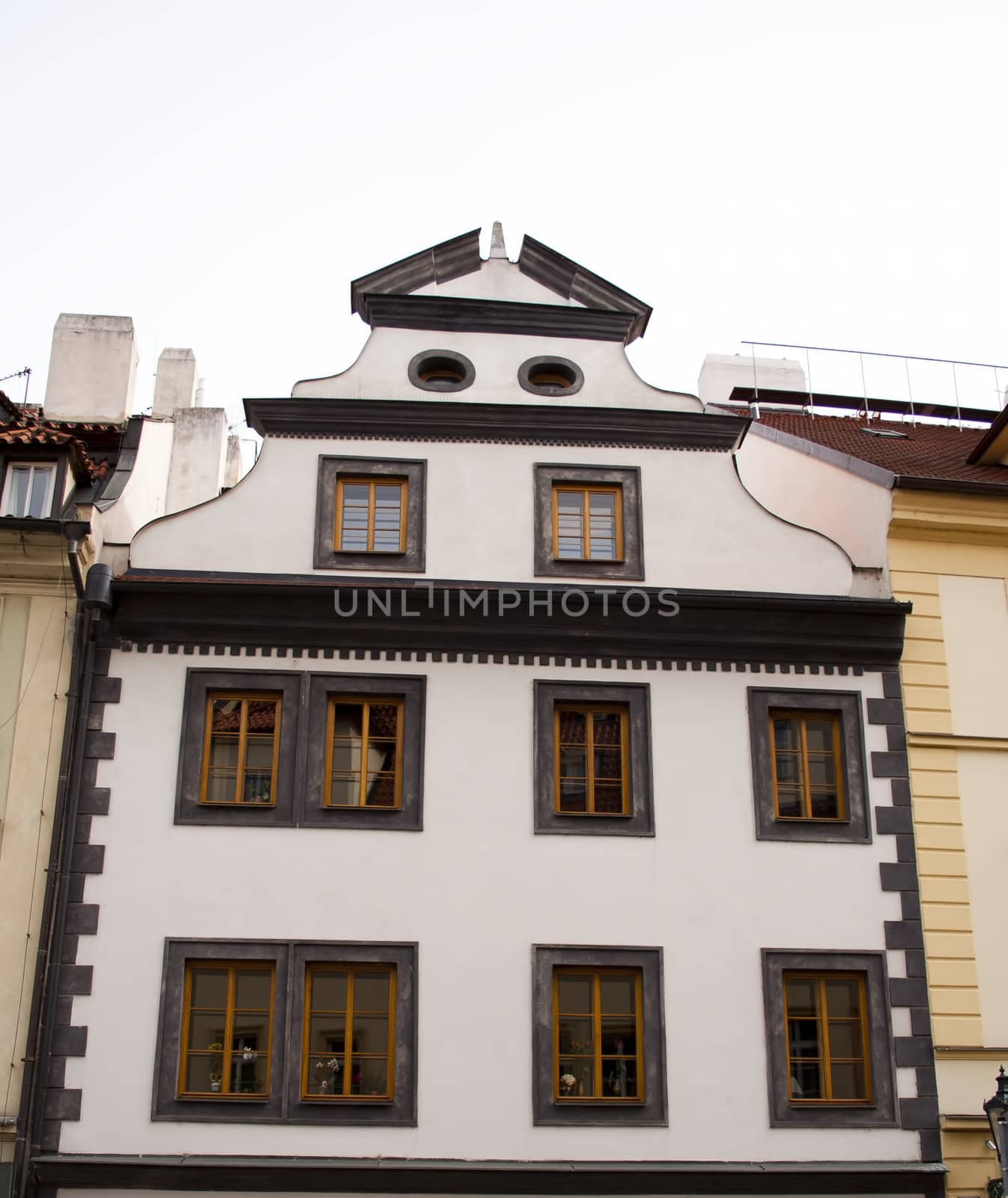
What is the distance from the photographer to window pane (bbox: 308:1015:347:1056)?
1689 centimetres

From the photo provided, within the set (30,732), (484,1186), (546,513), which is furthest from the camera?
(546,513)

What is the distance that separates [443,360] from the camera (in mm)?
20844

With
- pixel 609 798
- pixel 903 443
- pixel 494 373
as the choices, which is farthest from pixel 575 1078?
pixel 903 443

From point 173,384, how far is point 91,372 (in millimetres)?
1332

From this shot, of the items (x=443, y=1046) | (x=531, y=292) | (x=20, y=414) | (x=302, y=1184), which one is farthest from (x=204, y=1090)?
(x=531, y=292)

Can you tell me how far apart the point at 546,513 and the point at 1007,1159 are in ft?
30.7

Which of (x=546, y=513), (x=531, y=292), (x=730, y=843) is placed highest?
(x=531, y=292)

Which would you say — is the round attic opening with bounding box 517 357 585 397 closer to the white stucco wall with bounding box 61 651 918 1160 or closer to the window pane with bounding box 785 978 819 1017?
the white stucco wall with bounding box 61 651 918 1160

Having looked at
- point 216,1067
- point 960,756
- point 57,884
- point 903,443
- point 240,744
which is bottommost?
point 216,1067

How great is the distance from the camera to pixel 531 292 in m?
21.4

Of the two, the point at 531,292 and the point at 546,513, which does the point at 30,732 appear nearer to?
the point at 546,513

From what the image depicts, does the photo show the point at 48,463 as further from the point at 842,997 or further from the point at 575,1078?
the point at 842,997

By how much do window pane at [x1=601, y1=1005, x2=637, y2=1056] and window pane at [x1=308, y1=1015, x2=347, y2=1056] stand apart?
2957 mm

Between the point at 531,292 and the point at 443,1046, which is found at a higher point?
the point at 531,292
